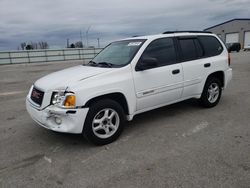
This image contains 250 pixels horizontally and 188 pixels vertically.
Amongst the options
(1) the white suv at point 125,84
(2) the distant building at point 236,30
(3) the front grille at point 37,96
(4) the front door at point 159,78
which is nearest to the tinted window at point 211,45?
(1) the white suv at point 125,84

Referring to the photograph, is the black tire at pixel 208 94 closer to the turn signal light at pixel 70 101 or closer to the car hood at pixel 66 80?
the car hood at pixel 66 80

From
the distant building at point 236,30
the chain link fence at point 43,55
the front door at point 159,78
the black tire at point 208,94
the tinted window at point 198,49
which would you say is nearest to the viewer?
the front door at point 159,78

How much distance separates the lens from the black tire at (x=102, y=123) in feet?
11.4

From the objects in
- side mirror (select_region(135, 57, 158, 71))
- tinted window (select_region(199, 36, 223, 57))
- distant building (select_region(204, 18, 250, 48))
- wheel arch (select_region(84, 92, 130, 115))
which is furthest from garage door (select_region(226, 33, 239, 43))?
wheel arch (select_region(84, 92, 130, 115))

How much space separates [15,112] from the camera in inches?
233

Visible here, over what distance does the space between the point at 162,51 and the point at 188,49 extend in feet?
2.46

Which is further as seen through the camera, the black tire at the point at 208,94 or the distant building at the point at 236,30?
the distant building at the point at 236,30

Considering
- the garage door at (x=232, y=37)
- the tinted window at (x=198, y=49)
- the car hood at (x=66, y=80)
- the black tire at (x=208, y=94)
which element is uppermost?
the garage door at (x=232, y=37)

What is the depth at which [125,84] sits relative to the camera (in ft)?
12.5

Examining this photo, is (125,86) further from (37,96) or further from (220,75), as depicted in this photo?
(220,75)

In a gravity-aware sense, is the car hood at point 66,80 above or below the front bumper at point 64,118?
above

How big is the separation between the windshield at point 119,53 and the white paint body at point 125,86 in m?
0.14

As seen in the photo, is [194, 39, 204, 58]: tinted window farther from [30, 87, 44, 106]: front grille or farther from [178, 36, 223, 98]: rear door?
[30, 87, 44, 106]: front grille

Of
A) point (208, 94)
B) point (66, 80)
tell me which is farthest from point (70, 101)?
point (208, 94)
